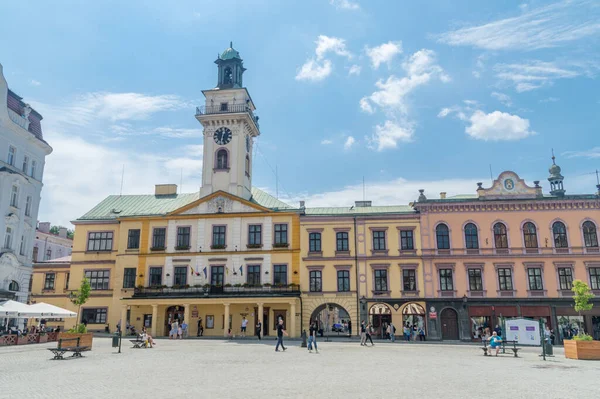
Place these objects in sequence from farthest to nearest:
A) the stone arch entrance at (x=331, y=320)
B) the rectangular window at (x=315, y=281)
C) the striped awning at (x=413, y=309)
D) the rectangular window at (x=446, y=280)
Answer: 1. the rectangular window at (x=315, y=281)
2. the stone arch entrance at (x=331, y=320)
3. the rectangular window at (x=446, y=280)
4. the striped awning at (x=413, y=309)

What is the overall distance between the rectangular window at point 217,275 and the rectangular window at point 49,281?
60.6 ft

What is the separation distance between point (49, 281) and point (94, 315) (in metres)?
8.25

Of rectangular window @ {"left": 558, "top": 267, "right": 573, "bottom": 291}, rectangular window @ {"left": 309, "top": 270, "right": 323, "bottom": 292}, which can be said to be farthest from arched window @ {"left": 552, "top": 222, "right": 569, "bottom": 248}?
rectangular window @ {"left": 309, "top": 270, "right": 323, "bottom": 292}

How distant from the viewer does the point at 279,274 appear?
42.1 metres

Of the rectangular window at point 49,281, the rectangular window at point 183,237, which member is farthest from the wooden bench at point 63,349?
the rectangular window at point 49,281

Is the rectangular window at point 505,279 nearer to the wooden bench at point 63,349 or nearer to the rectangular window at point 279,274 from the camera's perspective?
the rectangular window at point 279,274

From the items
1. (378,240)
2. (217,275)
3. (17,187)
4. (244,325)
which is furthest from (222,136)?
(244,325)

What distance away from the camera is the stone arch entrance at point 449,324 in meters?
39.1

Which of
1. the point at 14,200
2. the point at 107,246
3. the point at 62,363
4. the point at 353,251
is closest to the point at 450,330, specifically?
the point at 353,251

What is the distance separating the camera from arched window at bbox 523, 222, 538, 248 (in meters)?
40.1

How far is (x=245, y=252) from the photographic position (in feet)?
140

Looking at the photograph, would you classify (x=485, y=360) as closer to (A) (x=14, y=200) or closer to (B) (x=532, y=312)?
(B) (x=532, y=312)

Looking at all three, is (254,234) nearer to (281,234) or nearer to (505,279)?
(281,234)

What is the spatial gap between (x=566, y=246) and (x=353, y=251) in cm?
1836
